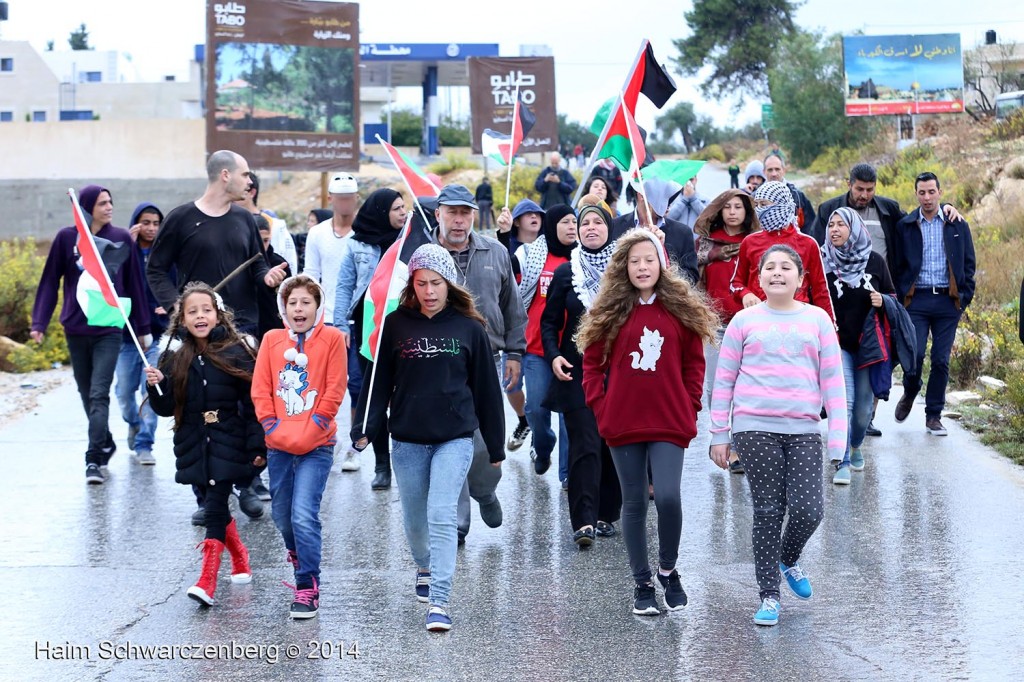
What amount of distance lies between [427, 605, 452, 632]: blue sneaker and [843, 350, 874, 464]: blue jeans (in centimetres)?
425

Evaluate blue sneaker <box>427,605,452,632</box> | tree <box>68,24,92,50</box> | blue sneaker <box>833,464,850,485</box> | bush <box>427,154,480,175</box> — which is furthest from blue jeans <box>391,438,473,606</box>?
tree <box>68,24,92,50</box>

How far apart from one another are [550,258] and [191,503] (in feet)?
9.52

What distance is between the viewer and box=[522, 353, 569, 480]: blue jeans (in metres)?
8.82

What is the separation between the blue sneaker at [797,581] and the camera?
6.62m

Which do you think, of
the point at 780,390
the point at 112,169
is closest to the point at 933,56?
the point at 112,169

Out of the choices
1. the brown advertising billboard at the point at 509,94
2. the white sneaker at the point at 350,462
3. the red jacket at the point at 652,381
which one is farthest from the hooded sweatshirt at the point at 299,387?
the brown advertising billboard at the point at 509,94

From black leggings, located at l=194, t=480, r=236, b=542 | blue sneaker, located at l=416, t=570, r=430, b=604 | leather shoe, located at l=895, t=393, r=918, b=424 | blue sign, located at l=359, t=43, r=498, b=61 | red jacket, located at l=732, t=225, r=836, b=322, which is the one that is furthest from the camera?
blue sign, located at l=359, t=43, r=498, b=61

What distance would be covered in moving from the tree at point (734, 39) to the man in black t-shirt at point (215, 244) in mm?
62431

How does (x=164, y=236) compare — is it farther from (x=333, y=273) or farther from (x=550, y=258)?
(x=550, y=258)

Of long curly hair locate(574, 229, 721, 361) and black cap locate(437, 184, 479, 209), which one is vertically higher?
black cap locate(437, 184, 479, 209)

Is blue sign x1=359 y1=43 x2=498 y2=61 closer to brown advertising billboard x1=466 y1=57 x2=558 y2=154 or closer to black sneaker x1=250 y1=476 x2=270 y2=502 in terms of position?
brown advertising billboard x1=466 y1=57 x2=558 y2=154

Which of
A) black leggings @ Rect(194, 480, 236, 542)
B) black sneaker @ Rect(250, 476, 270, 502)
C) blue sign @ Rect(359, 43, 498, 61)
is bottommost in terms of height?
black sneaker @ Rect(250, 476, 270, 502)

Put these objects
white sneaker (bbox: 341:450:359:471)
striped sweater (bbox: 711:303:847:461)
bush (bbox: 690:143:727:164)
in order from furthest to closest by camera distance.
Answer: bush (bbox: 690:143:727:164) < white sneaker (bbox: 341:450:359:471) < striped sweater (bbox: 711:303:847:461)

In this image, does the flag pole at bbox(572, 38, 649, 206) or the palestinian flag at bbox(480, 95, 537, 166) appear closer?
the flag pole at bbox(572, 38, 649, 206)
